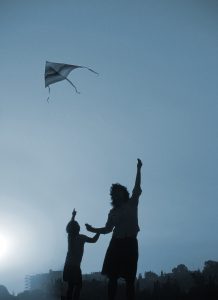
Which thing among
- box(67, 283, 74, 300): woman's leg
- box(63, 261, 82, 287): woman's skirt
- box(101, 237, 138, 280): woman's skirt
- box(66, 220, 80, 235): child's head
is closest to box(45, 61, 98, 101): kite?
box(66, 220, 80, 235): child's head

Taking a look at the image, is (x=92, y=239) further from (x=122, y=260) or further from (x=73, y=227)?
(x=122, y=260)

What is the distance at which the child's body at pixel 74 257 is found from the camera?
22.6ft

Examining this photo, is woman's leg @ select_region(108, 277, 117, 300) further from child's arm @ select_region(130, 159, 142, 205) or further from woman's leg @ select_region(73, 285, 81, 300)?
woman's leg @ select_region(73, 285, 81, 300)

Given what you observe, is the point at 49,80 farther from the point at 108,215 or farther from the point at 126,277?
the point at 126,277

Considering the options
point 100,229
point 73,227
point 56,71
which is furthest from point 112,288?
point 56,71

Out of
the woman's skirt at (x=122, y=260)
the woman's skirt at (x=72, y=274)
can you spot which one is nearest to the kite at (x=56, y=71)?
the woman's skirt at (x=72, y=274)

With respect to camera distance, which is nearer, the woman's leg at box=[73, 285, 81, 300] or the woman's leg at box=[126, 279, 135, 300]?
the woman's leg at box=[126, 279, 135, 300]

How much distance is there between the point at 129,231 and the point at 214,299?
20.2ft

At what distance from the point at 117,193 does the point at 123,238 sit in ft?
2.47

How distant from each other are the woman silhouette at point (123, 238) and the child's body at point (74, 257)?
1382 mm

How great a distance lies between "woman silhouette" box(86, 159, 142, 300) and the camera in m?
5.20

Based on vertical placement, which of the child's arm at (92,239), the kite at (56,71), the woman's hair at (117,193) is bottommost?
the child's arm at (92,239)

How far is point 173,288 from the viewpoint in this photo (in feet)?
53.7

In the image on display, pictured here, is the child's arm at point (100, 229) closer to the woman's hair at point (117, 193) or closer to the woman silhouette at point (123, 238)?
the woman silhouette at point (123, 238)
